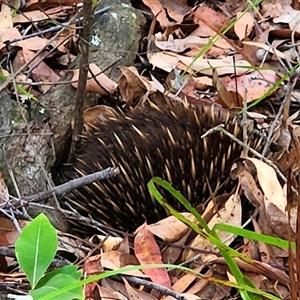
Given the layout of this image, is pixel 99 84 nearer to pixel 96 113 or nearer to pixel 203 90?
pixel 96 113

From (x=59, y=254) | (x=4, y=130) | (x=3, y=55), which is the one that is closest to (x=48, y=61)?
(x=3, y=55)

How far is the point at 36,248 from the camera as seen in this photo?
107 cm

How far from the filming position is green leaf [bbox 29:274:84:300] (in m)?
1.05

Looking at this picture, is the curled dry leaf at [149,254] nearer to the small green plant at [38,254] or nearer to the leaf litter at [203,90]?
the leaf litter at [203,90]

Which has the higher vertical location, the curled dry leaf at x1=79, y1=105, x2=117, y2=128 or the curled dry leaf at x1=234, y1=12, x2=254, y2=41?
the curled dry leaf at x1=234, y1=12, x2=254, y2=41

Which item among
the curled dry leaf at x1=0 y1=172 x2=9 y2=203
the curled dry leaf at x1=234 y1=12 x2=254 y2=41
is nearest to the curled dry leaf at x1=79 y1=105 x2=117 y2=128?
the curled dry leaf at x1=0 y1=172 x2=9 y2=203

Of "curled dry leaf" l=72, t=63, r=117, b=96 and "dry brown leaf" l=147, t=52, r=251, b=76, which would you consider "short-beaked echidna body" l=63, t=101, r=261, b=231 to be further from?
"dry brown leaf" l=147, t=52, r=251, b=76

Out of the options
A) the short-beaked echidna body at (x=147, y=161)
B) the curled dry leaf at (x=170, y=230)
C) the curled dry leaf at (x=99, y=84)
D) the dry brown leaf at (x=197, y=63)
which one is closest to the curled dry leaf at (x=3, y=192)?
the short-beaked echidna body at (x=147, y=161)

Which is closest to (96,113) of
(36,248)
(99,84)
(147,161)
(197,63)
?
(99,84)

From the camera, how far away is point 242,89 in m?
2.33

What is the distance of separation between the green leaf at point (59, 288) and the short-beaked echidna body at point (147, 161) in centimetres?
82

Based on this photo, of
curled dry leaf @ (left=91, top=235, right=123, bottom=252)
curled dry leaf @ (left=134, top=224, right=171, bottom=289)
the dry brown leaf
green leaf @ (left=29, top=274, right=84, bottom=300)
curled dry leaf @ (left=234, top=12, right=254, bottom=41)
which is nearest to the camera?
green leaf @ (left=29, top=274, right=84, bottom=300)

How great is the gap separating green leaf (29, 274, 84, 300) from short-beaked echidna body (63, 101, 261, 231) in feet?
2.68

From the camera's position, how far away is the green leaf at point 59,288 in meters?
1.05
